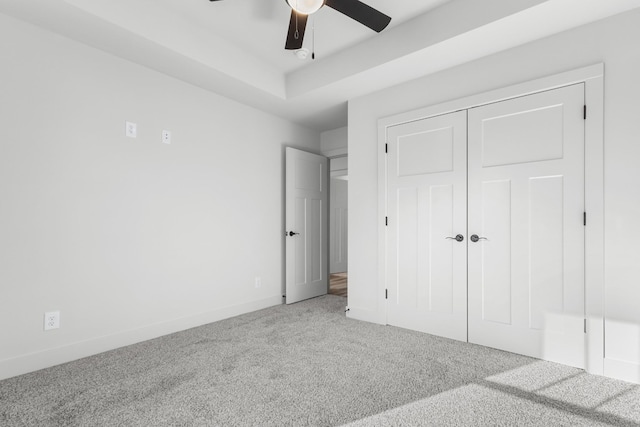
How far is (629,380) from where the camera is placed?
2.04m

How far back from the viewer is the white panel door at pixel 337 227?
684 cm

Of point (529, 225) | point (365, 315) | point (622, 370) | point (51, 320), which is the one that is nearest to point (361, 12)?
point (529, 225)

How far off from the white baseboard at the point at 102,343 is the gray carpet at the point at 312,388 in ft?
0.25

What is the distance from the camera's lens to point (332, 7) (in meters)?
1.95

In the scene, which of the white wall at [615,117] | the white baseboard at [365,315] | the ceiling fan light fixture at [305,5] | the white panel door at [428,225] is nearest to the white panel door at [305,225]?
the white baseboard at [365,315]

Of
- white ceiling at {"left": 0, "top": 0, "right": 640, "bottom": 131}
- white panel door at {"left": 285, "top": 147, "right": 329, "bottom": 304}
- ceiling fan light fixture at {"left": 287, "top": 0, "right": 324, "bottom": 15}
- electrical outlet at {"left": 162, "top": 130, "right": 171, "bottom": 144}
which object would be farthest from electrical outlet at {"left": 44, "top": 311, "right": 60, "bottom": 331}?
ceiling fan light fixture at {"left": 287, "top": 0, "right": 324, "bottom": 15}

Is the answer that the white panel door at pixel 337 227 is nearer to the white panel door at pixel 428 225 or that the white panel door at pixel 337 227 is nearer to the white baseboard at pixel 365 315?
the white baseboard at pixel 365 315

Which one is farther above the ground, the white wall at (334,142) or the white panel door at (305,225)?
the white wall at (334,142)

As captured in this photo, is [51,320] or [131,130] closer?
Answer: [51,320]

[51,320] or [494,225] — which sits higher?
[494,225]

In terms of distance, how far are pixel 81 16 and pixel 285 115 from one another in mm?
2279

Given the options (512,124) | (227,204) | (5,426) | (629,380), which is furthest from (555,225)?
(5,426)

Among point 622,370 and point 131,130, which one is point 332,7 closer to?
point 131,130

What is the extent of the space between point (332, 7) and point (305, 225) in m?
2.83
